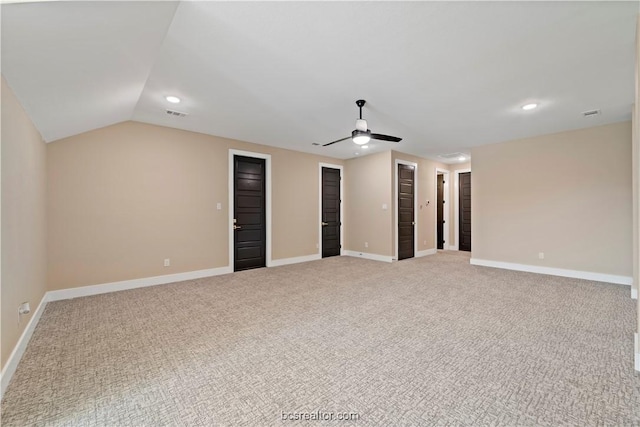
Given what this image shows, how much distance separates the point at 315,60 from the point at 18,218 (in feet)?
10.2

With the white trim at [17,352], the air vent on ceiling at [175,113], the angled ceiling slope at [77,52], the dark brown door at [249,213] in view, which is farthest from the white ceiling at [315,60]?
the white trim at [17,352]

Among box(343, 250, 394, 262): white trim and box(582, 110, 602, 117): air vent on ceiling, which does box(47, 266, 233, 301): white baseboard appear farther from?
box(582, 110, 602, 117): air vent on ceiling

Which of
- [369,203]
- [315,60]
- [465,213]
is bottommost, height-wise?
[465,213]

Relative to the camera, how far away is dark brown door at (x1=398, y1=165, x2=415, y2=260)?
7.03m

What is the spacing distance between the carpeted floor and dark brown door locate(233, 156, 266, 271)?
1.80 m

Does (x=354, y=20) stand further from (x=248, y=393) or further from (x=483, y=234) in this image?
(x=483, y=234)

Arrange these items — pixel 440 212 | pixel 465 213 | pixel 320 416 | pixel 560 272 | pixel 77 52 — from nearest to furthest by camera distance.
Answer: pixel 320 416 < pixel 77 52 < pixel 560 272 < pixel 465 213 < pixel 440 212

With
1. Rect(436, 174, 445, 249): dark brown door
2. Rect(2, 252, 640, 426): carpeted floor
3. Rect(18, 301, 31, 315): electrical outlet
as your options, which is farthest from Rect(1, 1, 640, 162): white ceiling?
Rect(436, 174, 445, 249): dark brown door

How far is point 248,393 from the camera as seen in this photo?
6.14 ft

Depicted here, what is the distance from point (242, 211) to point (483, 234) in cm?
540

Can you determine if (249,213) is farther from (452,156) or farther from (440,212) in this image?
(440,212)

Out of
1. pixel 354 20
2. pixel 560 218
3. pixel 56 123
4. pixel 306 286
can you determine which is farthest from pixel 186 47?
pixel 560 218

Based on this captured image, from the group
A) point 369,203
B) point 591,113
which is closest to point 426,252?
point 369,203

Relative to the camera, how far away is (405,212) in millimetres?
7191
